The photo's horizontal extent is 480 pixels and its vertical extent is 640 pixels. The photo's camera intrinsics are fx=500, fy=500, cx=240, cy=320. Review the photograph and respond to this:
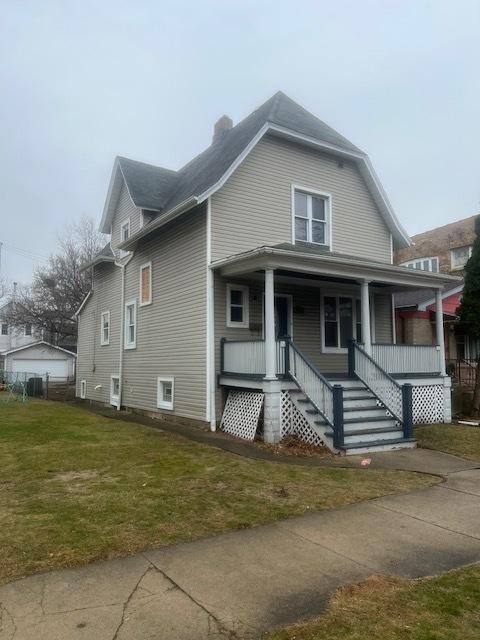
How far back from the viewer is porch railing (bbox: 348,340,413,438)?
10609 mm

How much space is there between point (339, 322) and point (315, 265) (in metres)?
4.14

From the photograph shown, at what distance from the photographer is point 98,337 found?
66.4 feet

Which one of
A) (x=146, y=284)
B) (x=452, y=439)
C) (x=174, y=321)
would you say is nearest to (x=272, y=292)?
(x=174, y=321)

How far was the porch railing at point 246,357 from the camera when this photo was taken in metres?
11.2

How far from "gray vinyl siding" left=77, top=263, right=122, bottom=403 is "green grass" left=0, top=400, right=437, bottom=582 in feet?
26.3

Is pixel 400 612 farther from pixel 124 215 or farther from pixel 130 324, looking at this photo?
pixel 124 215

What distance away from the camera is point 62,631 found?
3.36 m

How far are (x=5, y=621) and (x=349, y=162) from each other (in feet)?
49.0

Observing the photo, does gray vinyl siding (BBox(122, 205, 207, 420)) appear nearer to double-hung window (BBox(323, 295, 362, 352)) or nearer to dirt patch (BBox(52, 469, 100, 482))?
double-hung window (BBox(323, 295, 362, 352))

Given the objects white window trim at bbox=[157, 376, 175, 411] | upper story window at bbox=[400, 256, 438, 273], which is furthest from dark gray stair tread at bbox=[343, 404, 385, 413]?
upper story window at bbox=[400, 256, 438, 273]

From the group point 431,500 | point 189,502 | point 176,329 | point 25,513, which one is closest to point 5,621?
point 25,513

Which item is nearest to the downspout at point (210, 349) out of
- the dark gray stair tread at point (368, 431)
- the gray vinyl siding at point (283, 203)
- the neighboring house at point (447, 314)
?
the gray vinyl siding at point (283, 203)

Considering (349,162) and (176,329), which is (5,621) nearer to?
(176,329)

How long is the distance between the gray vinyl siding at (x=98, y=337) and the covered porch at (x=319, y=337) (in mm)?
6723
